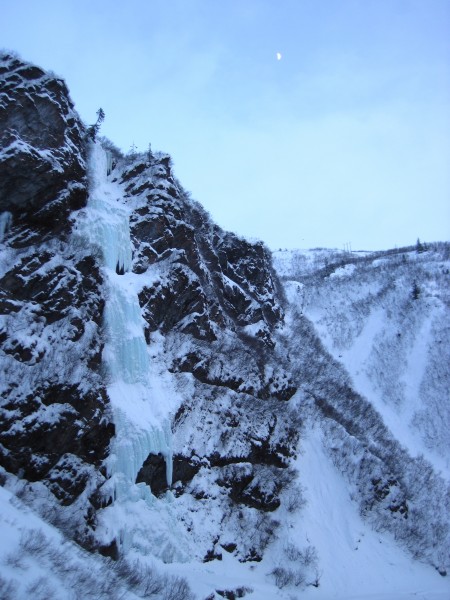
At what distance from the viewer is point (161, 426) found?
88.6 feet

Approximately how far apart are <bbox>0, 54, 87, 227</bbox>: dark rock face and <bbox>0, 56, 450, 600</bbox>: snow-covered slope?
13 centimetres

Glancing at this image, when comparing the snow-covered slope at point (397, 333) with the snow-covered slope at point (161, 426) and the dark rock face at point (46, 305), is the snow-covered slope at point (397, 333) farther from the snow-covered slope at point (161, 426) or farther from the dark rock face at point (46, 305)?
the dark rock face at point (46, 305)

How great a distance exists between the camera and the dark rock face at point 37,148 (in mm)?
28688

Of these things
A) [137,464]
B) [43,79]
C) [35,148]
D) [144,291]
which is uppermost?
[43,79]

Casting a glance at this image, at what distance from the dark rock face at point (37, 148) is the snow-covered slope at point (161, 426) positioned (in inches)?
5.3

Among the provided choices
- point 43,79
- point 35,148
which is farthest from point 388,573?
point 43,79

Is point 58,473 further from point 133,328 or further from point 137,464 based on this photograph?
point 133,328

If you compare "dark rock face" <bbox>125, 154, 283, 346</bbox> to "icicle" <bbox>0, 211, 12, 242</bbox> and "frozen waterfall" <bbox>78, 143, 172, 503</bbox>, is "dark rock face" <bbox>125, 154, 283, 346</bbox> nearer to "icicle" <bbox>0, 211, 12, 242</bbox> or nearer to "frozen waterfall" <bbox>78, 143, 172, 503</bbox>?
"frozen waterfall" <bbox>78, 143, 172, 503</bbox>

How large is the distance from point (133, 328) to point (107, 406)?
628 centimetres

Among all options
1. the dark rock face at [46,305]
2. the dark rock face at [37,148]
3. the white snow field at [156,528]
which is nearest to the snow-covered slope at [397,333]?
the white snow field at [156,528]

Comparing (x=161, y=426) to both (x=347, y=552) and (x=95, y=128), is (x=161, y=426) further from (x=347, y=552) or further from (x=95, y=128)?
(x=95, y=128)

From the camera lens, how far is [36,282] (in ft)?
87.2

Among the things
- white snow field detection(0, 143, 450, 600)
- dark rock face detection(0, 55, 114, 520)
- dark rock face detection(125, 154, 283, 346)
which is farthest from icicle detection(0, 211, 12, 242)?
dark rock face detection(125, 154, 283, 346)

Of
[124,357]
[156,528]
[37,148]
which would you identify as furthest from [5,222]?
[156,528]
